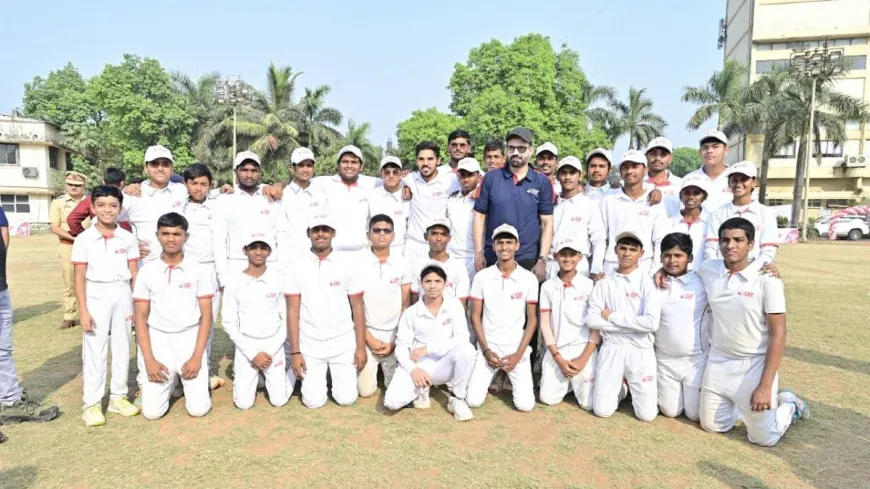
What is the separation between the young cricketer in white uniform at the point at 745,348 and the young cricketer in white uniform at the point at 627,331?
47 centimetres

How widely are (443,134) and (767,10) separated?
1325 inches

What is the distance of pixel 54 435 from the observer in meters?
4.38

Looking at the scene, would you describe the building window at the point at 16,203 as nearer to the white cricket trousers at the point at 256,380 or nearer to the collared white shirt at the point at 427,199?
the collared white shirt at the point at 427,199

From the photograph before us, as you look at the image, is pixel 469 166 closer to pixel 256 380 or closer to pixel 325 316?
pixel 325 316

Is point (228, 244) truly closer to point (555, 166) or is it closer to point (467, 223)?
point (467, 223)

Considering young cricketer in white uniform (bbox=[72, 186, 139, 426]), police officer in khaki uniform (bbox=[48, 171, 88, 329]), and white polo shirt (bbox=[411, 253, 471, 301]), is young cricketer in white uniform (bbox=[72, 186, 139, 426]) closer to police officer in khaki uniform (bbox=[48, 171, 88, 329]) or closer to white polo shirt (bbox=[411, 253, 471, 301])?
white polo shirt (bbox=[411, 253, 471, 301])

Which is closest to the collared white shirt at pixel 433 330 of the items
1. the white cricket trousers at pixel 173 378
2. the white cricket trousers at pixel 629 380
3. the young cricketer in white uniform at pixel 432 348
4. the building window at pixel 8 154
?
the young cricketer in white uniform at pixel 432 348

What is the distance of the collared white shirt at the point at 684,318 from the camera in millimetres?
4820

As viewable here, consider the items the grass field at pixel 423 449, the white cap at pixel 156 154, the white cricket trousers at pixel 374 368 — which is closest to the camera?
the grass field at pixel 423 449

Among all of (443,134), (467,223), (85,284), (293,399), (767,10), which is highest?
(767,10)

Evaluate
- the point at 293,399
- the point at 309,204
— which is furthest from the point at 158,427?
the point at 309,204

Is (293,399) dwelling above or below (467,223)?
below

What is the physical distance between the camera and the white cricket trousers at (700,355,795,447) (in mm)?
4293

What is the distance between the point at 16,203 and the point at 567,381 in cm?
4592
